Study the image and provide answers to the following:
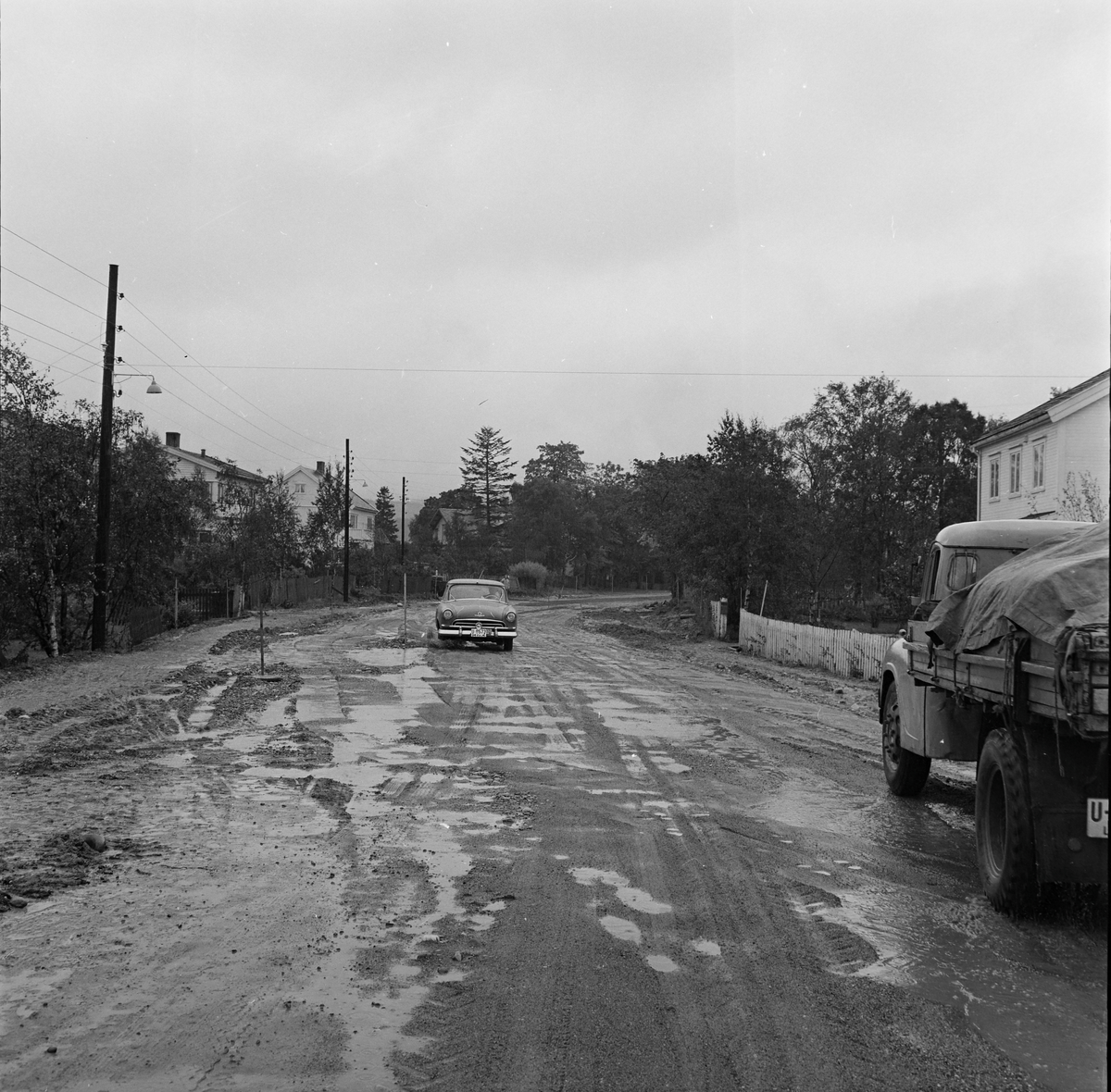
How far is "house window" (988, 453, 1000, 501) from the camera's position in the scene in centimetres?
3644

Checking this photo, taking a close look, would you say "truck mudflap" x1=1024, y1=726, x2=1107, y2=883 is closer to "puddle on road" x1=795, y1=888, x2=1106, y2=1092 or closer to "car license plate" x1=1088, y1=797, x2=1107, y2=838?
"car license plate" x1=1088, y1=797, x2=1107, y2=838

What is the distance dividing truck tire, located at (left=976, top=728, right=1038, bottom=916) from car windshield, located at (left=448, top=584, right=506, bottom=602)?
20863 millimetres

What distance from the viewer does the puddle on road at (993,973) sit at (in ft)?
13.6

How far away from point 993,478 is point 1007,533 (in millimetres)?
30504

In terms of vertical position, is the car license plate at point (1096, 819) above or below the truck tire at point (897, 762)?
above

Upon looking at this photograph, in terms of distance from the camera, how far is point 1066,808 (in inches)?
216

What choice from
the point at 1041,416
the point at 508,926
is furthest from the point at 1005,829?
the point at 1041,416

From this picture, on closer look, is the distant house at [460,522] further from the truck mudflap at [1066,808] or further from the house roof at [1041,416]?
the truck mudflap at [1066,808]

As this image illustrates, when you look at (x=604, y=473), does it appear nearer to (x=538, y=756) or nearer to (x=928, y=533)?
(x=928, y=533)

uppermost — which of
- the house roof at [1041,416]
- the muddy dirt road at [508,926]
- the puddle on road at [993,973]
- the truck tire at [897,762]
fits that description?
the house roof at [1041,416]

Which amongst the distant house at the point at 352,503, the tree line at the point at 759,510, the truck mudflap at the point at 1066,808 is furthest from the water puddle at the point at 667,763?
the distant house at the point at 352,503

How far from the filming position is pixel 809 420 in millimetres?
60469

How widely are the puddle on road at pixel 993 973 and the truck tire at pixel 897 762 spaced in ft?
9.52

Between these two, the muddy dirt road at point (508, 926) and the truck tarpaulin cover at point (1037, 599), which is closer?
the muddy dirt road at point (508, 926)
